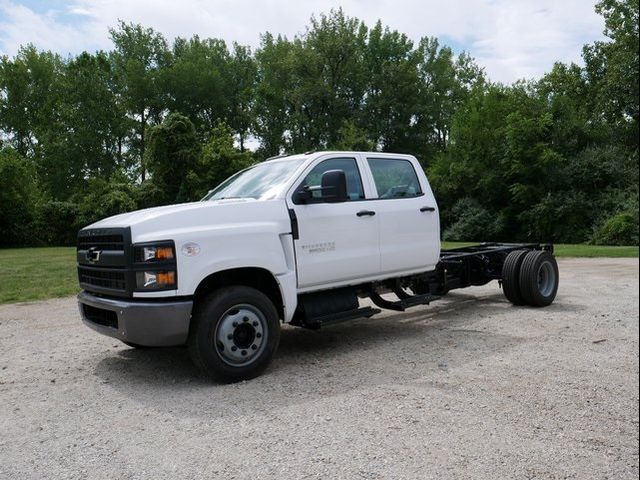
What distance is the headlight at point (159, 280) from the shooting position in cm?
495

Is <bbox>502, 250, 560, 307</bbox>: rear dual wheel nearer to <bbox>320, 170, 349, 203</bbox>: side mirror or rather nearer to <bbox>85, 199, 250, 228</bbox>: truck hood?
<bbox>320, 170, 349, 203</bbox>: side mirror

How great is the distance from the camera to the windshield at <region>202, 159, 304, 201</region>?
6.14 metres

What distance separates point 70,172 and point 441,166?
102 feet

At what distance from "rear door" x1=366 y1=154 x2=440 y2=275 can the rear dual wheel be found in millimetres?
1876

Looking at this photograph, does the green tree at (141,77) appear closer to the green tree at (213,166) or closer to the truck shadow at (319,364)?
the green tree at (213,166)

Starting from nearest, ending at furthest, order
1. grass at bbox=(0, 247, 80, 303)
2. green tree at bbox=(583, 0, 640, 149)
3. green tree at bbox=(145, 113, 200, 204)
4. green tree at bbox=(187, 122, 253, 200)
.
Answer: grass at bbox=(0, 247, 80, 303) < green tree at bbox=(583, 0, 640, 149) < green tree at bbox=(187, 122, 253, 200) < green tree at bbox=(145, 113, 200, 204)

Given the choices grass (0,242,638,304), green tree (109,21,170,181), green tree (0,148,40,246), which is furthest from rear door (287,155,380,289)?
green tree (109,21,170,181)

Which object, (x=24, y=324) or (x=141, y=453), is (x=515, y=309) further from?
(x=24, y=324)

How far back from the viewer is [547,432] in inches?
147

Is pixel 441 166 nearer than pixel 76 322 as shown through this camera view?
No

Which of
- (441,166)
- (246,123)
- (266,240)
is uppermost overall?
(246,123)

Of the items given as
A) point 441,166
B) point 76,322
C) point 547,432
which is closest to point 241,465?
point 547,432

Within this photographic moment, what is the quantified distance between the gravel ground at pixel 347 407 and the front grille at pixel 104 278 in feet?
3.07

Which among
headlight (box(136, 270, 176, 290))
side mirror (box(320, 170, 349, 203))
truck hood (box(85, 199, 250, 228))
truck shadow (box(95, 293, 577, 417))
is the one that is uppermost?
side mirror (box(320, 170, 349, 203))
